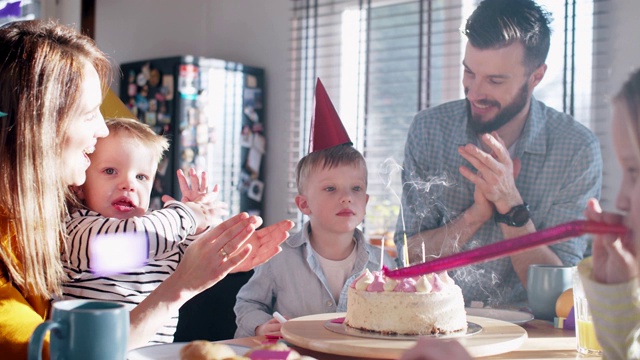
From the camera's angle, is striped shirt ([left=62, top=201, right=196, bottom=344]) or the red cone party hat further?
the red cone party hat

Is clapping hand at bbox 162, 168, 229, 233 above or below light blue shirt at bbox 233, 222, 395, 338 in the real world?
above

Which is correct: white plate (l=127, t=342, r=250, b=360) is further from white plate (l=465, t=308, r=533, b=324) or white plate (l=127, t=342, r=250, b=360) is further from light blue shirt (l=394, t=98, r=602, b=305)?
light blue shirt (l=394, t=98, r=602, b=305)

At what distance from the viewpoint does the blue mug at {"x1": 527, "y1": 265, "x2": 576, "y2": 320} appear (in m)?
1.54

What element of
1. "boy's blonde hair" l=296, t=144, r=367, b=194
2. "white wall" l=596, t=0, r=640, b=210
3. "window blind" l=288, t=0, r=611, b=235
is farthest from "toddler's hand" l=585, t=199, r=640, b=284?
"window blind" l=288, t=0, r=611, b=235

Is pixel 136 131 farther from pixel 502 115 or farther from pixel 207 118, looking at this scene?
pixel 207 118

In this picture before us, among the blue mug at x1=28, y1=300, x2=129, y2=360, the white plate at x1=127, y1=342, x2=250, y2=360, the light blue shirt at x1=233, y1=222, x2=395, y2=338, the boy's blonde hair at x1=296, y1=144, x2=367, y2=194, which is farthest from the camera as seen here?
the boy's blonde hair at x1=296, y1=144, x2=367, y2=194

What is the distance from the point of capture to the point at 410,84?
12.0 feet

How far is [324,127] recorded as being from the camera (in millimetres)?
2158

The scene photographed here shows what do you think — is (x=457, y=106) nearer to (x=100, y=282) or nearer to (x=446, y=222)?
(x=446, y=222)

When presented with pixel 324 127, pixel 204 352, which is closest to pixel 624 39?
pixel 324 127

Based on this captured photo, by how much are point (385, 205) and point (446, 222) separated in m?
1.12

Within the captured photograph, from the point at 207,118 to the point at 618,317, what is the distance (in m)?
3.25

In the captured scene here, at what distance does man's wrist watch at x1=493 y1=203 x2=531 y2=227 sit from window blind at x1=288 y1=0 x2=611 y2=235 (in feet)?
2.51

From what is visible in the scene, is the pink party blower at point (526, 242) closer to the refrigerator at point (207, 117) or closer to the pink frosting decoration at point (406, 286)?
the pink frosting decoration at point (406, 286)
